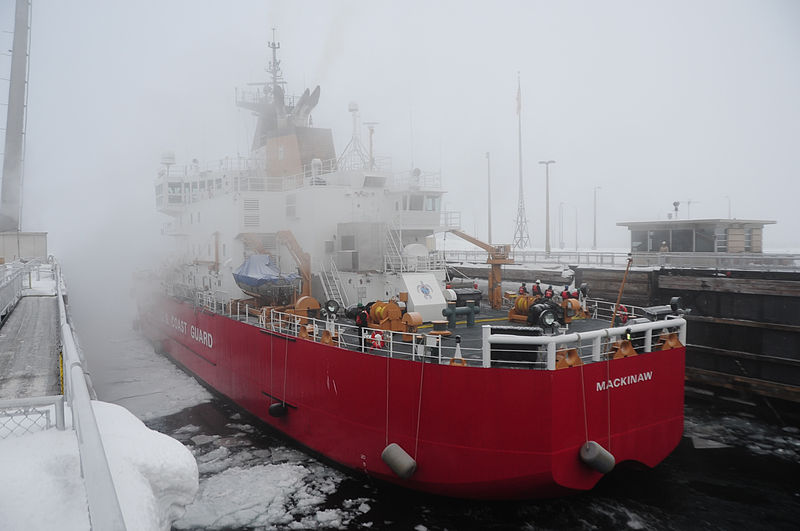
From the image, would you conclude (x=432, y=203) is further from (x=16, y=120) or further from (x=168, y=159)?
(x=16, y=120)

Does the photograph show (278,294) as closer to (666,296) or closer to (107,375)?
(107,375)

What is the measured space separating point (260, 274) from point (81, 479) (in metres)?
11.6

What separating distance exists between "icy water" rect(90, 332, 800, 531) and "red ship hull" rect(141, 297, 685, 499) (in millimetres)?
623

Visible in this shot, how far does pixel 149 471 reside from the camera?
15.1 ft

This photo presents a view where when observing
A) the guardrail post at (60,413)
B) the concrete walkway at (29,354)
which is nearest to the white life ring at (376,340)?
the concrete walkway at (29,354)

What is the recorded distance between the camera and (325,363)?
471 inches

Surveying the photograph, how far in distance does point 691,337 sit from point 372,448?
12.9 metres

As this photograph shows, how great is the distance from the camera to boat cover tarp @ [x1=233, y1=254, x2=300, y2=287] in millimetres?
15461

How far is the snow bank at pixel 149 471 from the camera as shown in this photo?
4.24 meters

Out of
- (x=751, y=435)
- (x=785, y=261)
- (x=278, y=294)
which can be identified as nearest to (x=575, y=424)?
(x=751, y=435)

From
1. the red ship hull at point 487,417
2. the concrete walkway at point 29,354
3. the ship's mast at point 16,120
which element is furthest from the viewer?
the ship's mast at point 16,120

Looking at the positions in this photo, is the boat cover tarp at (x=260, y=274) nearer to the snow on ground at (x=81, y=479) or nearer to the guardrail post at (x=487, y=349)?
the guardrail post at (x=487, y=349)

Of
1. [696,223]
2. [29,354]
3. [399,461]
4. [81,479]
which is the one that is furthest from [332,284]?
[696,223]

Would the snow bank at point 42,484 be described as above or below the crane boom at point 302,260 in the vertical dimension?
below
